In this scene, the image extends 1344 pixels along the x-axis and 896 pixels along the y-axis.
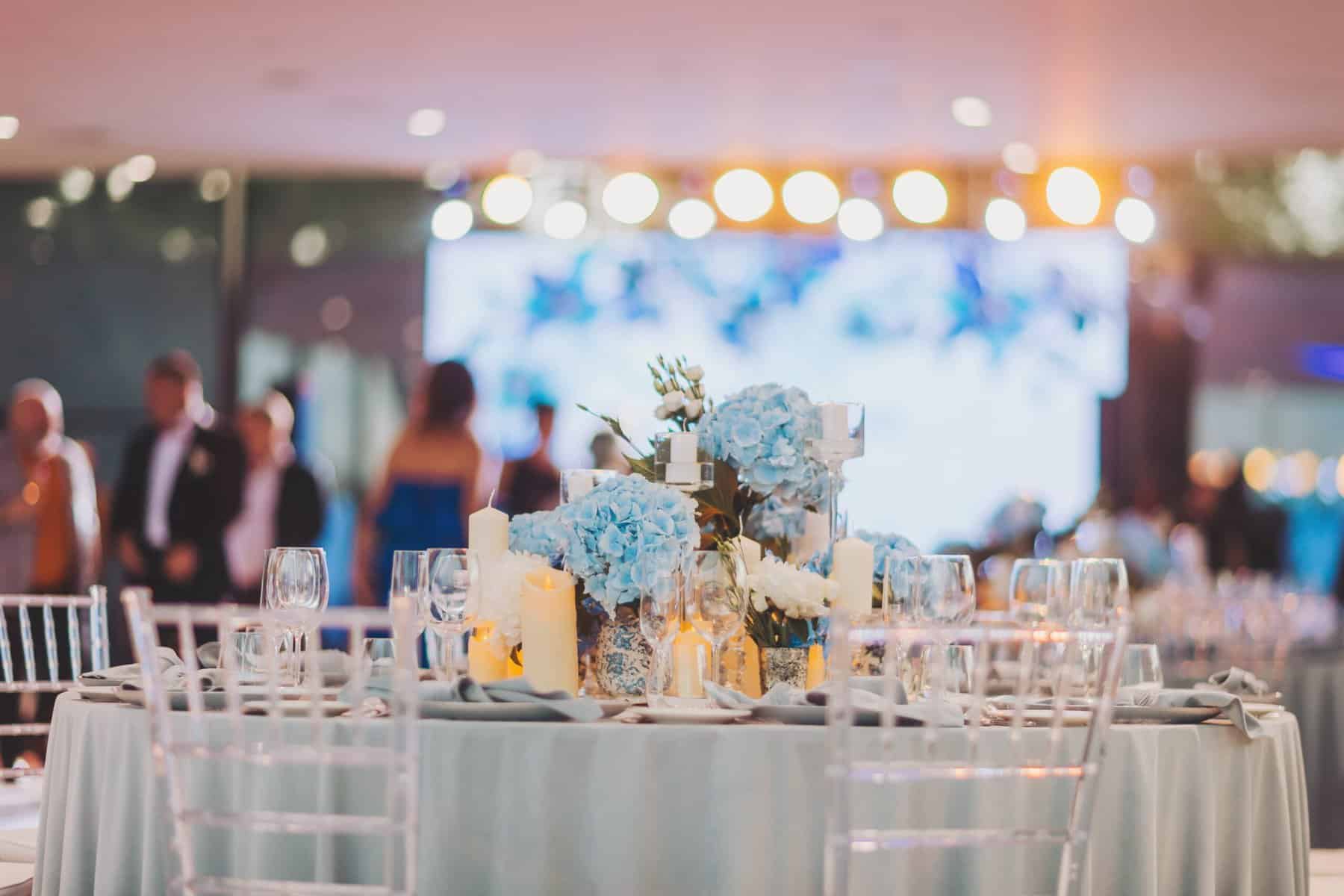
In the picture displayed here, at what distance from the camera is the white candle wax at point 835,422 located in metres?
2.78

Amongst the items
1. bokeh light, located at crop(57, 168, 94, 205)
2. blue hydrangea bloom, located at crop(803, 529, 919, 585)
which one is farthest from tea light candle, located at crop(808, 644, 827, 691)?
bokeh light, located at crop(57, 168, 94, 205)

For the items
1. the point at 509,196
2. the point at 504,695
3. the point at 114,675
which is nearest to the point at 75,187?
the point at 509,196

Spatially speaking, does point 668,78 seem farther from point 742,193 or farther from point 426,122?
point 742,193

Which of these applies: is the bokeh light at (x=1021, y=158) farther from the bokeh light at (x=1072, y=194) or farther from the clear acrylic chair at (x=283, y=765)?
the clear acrylic chair at (x=283, y=765)

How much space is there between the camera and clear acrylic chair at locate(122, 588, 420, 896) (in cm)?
200

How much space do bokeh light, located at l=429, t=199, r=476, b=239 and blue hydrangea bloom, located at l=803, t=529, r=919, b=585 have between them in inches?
283

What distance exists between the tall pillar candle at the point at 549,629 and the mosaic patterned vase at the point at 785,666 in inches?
12.0

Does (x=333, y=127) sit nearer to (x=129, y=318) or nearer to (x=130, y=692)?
(x=129, y=318)

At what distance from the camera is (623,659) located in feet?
8.80

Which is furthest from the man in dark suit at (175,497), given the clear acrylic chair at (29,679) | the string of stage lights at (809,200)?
the string of stage lights at (809,200)

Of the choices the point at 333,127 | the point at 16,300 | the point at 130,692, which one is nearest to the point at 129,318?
the point at 16,300

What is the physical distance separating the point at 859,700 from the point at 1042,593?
0.76 meters

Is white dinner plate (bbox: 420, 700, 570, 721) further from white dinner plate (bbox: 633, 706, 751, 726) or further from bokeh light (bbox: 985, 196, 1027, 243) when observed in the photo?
bokeh light (bbox: 985, 196, 1027, 243)

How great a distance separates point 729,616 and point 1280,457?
8259 millimetres
